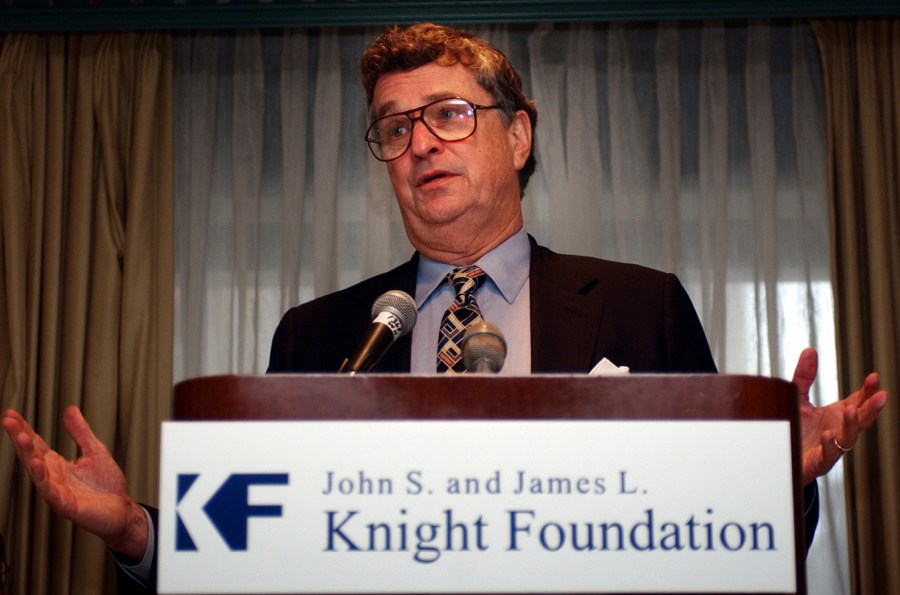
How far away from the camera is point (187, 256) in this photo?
13.3 feet

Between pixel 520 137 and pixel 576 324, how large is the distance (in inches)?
24.2

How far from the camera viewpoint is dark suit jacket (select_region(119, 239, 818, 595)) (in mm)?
2248

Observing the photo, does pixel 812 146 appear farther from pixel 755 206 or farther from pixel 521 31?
pixel 521 31

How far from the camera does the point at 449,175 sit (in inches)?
97.0

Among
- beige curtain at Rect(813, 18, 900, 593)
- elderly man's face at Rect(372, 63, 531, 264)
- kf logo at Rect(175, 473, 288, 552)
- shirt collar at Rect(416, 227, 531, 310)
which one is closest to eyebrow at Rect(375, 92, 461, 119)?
elderly man's face at Rect(372, 63, 531, 264)

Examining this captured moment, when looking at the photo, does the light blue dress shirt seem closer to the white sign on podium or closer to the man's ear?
the man's ear

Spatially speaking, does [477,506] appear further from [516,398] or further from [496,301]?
[496,301]

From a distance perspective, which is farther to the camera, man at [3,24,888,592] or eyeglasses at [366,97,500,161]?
eyeglasses at [366,97,500,161]

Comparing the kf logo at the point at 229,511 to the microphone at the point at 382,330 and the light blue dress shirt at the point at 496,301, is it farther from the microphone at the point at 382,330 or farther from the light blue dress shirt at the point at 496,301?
the light blue dress shirt at the point at 496,301

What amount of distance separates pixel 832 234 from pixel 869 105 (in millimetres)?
480

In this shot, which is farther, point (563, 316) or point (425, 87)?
point (425, 87)

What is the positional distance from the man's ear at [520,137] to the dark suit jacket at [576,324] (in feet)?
0.84

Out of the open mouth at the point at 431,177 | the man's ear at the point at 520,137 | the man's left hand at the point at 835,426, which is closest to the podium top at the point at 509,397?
the man's left hand at the point at 835,426

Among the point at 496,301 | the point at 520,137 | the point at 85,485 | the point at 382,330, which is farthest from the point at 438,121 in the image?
the point at 85,485
